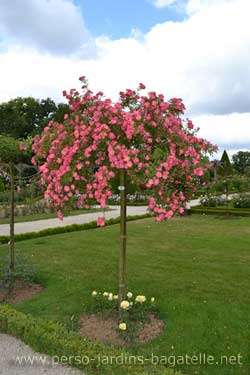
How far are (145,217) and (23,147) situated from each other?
11496 millimetres

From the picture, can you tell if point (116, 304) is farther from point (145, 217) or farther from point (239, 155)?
point (239, 155)

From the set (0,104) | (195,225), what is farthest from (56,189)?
(0,104)

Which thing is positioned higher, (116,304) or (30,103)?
(30,103)

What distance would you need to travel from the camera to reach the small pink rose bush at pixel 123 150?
4.00 meters

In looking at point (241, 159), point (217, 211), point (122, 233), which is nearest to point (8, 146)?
point (122, 233)

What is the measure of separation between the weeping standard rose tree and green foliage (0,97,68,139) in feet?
110

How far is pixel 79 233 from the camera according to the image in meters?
12.3

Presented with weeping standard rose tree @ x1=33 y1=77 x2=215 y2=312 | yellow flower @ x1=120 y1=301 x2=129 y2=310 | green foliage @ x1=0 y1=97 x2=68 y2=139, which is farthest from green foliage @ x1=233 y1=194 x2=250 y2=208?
green foliage @ x1=0 y1=97 x2=68 y2=139

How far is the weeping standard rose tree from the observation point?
3998 millimetres

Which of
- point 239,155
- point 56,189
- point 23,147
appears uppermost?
point 239,155

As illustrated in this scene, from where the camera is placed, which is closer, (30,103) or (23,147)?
(23,147)

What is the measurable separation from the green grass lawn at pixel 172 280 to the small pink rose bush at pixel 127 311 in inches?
7.2

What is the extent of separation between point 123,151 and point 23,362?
2478 millimetres

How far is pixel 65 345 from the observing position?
3840 millimetres
